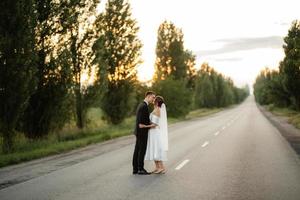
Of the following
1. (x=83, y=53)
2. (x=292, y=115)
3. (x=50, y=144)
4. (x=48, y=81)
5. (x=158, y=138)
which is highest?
(x=83, y=53)

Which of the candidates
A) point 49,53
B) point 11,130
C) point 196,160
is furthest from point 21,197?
point 49,53

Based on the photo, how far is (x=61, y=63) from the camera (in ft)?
61.3

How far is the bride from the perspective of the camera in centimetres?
1018

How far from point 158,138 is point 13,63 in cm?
741

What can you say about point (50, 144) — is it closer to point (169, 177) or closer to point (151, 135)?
point (151, 135)

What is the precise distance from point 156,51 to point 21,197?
5312 cm

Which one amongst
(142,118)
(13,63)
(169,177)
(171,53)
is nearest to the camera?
(169,177)

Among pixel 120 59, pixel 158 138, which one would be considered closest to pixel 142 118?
pixel 158 138

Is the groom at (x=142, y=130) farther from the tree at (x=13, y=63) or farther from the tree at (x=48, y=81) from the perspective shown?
the tree at (x=48, y=81)

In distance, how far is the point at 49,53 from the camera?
60.5ft

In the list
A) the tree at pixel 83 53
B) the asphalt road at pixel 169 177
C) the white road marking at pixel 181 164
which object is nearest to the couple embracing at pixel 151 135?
the asphalt road at pixel 169 177

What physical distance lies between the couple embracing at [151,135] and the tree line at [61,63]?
679 cm

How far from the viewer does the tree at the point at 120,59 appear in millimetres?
29484

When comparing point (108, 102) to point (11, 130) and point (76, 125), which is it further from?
point (11, 130)
